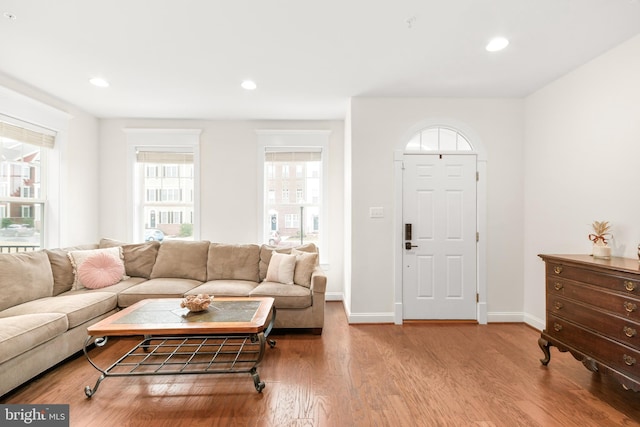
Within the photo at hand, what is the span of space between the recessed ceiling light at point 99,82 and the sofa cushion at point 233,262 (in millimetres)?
2151

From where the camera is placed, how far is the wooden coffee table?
2186 mm

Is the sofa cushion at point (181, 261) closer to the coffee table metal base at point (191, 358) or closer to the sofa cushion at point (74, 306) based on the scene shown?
the sofa cushion at point (74, 306)

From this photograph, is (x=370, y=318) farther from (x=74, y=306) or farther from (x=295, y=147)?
(x=74, y=306)

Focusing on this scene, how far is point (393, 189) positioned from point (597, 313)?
6.83 ft

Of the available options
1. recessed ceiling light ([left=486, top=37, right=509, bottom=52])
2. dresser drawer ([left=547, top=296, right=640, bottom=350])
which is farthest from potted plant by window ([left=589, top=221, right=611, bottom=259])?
recessed ceiling light ([left=486, top=37, right=509, bottom=52])

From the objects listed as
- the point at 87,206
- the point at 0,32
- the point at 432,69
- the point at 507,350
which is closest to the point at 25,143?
the point at 87,206

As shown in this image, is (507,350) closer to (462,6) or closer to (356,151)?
(356,151)

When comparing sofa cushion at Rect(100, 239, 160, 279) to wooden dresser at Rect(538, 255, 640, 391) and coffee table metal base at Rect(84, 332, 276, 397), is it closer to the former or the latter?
coffee table metal base at Rect(84, 332, 276, 397)

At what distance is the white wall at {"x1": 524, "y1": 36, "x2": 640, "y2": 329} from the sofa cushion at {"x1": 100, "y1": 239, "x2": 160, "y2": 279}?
15.1 ft

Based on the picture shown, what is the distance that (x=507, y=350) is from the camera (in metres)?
2.90

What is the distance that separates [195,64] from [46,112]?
7.17ft

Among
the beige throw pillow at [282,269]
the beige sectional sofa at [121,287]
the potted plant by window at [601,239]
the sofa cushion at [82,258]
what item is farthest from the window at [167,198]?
the potted plant by window at [601,239]

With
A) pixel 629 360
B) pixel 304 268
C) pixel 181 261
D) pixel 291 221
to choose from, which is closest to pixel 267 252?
pixel 304 268

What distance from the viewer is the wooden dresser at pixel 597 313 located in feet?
6.34
